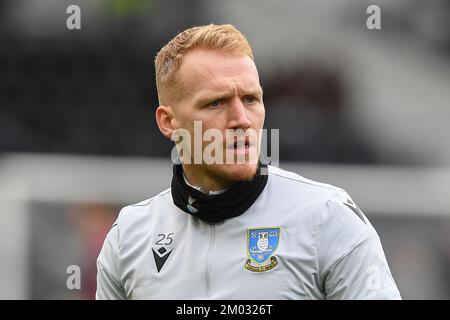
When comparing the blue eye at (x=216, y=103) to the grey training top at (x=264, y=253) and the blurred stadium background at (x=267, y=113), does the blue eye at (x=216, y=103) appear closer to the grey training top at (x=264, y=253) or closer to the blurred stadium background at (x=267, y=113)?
the grey training top at (x=264, y=253)

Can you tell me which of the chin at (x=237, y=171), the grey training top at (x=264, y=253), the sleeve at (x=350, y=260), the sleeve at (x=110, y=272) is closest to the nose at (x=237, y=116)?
the chin at (x=237, y=171)

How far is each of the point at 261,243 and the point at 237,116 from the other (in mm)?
374

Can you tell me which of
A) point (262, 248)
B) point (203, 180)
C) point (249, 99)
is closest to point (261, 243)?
point (262, 248)

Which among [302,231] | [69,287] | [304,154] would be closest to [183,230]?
[302,231]

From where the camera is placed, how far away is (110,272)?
278cm

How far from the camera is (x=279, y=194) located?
8.64 ft

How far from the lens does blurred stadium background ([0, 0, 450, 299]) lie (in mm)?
5172

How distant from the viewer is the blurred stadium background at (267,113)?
5.17 metres

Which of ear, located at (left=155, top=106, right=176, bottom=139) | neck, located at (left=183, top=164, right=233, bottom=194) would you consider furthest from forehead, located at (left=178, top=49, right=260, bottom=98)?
neck, located at (left=183, top=164, right=233, bottom=194)

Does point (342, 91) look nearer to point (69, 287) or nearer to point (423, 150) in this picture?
point (423, 150)

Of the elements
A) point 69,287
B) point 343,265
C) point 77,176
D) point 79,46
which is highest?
point 79,46

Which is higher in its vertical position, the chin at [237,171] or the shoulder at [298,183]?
the chin at [237,171]

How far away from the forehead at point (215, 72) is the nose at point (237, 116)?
0.16 feet

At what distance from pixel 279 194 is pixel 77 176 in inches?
116
